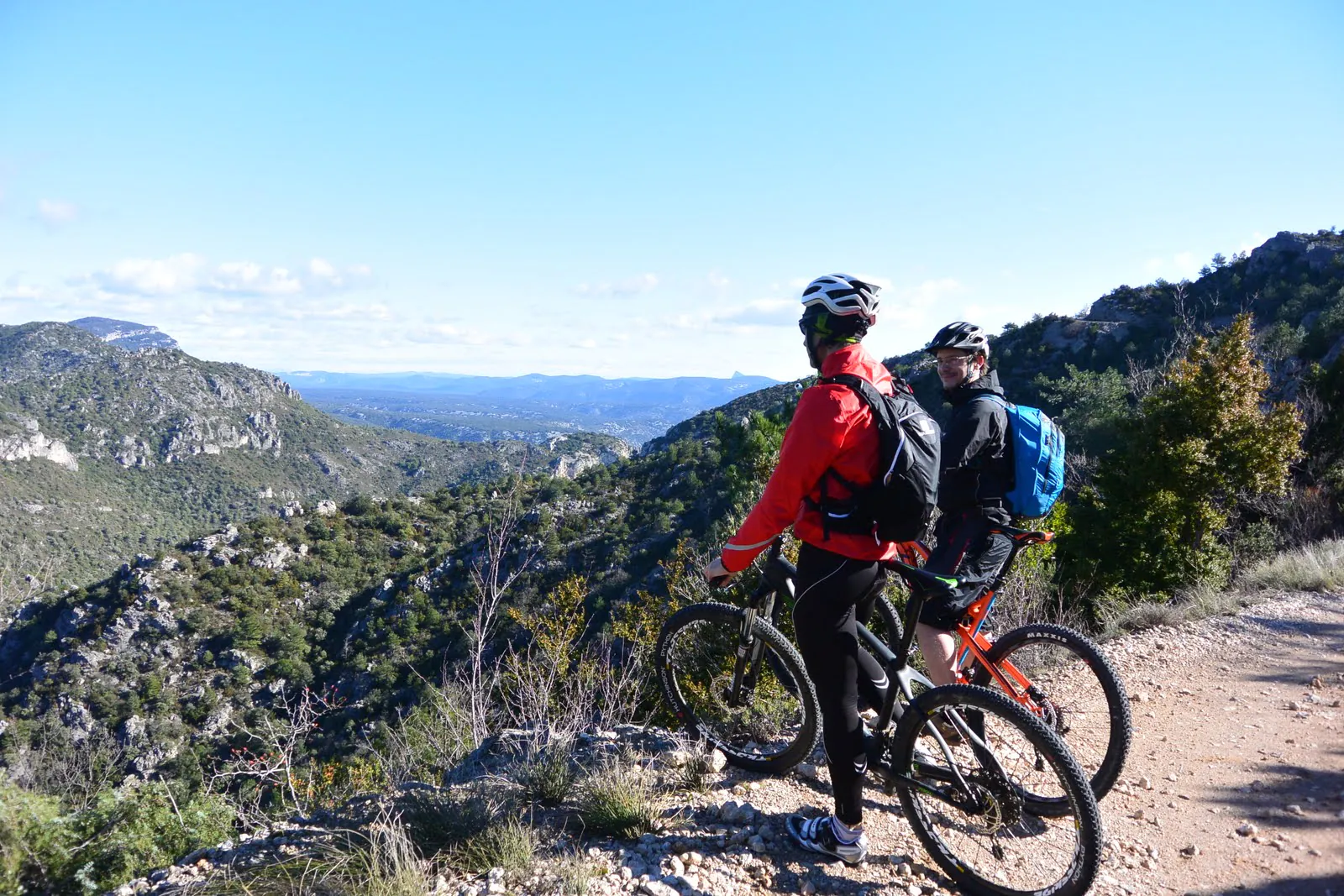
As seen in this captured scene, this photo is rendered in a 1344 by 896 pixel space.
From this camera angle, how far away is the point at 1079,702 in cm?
386

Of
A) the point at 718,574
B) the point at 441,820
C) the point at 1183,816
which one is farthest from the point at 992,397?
the point at 441,820

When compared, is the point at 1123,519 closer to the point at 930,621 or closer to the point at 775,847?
the point at 930,621

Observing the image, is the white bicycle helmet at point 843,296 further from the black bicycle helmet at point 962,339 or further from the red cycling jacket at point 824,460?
the black bicycle helmet at point 962,339

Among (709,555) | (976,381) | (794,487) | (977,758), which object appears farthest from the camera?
(709,555)

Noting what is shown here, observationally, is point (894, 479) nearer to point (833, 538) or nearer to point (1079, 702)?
point (833, 538)

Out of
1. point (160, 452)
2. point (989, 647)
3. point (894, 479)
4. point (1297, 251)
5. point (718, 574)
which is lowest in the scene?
point (160, 452)

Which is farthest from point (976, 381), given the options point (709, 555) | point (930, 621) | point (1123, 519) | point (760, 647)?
point (1123, 519)

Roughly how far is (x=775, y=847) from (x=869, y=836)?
392 millimetres

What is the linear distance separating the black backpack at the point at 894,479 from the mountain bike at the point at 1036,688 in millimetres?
875

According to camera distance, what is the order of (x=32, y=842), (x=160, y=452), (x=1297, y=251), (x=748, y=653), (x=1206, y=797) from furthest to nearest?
(x=160, y=452), (x=1297, y=251), (x=32, y=842), (x=748, y=653), (x=1206, y=797)

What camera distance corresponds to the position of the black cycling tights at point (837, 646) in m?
2.42

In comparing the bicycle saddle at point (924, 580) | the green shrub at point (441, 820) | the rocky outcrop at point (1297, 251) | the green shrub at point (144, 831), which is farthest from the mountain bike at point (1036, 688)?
the rocky outcrop at point (1297, 251)

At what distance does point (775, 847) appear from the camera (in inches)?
107

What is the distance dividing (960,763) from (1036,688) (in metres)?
0.76
